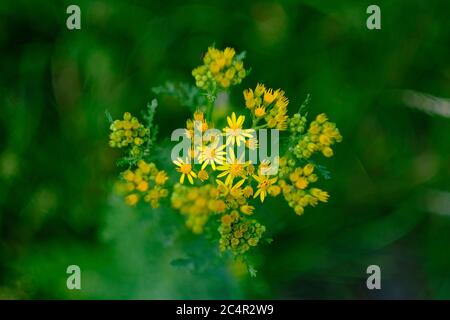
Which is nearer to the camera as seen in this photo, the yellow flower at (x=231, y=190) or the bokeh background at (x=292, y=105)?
the yellow flower at (x=231, y=190)

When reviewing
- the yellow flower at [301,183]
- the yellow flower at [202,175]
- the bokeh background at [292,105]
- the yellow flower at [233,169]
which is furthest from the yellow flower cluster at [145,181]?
the bokeh background at [292,105]

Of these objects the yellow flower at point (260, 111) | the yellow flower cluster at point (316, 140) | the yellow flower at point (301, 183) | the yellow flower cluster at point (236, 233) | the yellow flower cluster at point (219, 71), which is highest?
the yellow flower cluster at point (219, 71)

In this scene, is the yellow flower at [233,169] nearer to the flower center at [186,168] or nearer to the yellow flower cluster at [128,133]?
the flower center at [186,168]

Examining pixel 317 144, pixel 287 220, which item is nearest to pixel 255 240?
pixel 317 144

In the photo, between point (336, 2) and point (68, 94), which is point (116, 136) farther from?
point (336, 2)

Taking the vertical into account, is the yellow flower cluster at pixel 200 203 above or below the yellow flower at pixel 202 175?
below

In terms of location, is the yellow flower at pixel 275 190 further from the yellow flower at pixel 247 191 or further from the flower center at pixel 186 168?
the flower center at pixel 186 168
